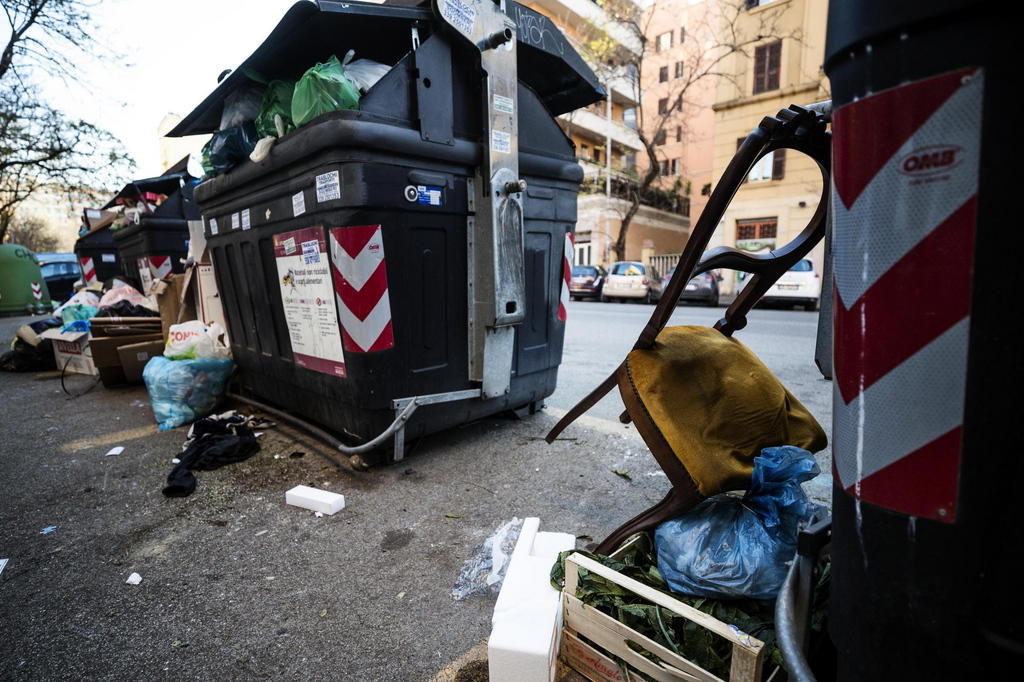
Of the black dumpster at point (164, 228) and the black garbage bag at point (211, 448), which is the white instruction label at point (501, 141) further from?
the black dumpster at point (164, 228)

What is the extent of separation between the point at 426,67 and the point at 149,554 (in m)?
2.52

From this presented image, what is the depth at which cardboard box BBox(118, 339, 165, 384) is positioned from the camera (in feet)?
16.8

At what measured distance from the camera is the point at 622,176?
2428 centimetres

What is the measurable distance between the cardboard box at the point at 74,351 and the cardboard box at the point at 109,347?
0.60m

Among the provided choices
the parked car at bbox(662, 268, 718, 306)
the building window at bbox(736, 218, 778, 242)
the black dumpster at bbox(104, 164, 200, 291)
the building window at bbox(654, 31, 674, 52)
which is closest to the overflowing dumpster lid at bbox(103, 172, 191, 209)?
the black dumpster at bbox(104, 164, 200, 291)

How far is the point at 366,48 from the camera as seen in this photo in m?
3.09

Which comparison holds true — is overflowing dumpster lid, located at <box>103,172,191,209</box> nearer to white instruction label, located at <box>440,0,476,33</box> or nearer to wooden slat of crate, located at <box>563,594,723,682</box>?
white instruction label, located at <box>440,0,476,33</box>

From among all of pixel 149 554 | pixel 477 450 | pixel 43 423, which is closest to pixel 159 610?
pixel 149 554

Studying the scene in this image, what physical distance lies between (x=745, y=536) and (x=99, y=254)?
39.8 feet

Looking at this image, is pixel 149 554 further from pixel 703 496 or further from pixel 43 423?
pixel 43 423

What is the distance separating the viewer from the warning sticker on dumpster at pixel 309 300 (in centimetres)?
277

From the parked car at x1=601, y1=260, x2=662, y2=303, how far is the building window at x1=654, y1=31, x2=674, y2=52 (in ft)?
58.1

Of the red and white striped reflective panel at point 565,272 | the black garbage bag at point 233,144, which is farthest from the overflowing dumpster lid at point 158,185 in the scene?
the red and white striped reflective panel at point 565,272

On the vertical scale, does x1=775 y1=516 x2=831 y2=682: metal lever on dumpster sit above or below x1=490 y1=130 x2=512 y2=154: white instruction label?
below
